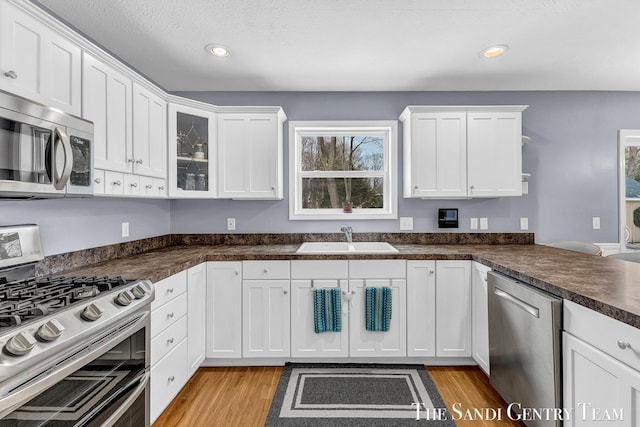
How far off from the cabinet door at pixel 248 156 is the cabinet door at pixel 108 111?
84 cm

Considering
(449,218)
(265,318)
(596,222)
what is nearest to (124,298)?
(265,318)

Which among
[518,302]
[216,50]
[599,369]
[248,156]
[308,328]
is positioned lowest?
[308,328]

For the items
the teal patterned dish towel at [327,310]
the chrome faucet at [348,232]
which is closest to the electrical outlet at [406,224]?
the chrome faucet at [348,232]

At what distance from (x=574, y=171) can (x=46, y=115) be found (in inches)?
159

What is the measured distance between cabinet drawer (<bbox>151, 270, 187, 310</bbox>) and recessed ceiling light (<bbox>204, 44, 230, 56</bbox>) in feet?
5.16

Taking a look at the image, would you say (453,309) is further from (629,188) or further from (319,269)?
(629,188)

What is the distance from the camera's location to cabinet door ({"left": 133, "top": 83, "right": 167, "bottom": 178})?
2.17 meters

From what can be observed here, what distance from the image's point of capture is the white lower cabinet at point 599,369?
112cm

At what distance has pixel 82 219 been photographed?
2113 mm

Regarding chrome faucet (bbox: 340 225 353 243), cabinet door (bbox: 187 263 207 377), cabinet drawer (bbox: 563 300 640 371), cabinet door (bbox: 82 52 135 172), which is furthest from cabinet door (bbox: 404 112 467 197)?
cabinet door (bbox: 82 52 135 172)

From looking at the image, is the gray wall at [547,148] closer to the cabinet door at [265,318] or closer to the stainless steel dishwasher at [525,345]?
the cabinet door at [265,318]

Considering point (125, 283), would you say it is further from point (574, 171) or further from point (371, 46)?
point (574, 171)

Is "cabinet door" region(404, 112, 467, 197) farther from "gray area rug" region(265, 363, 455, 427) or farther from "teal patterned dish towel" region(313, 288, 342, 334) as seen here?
"gray area rug" region(265, 363, 455, 427)

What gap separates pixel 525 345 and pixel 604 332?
51 centimetres
